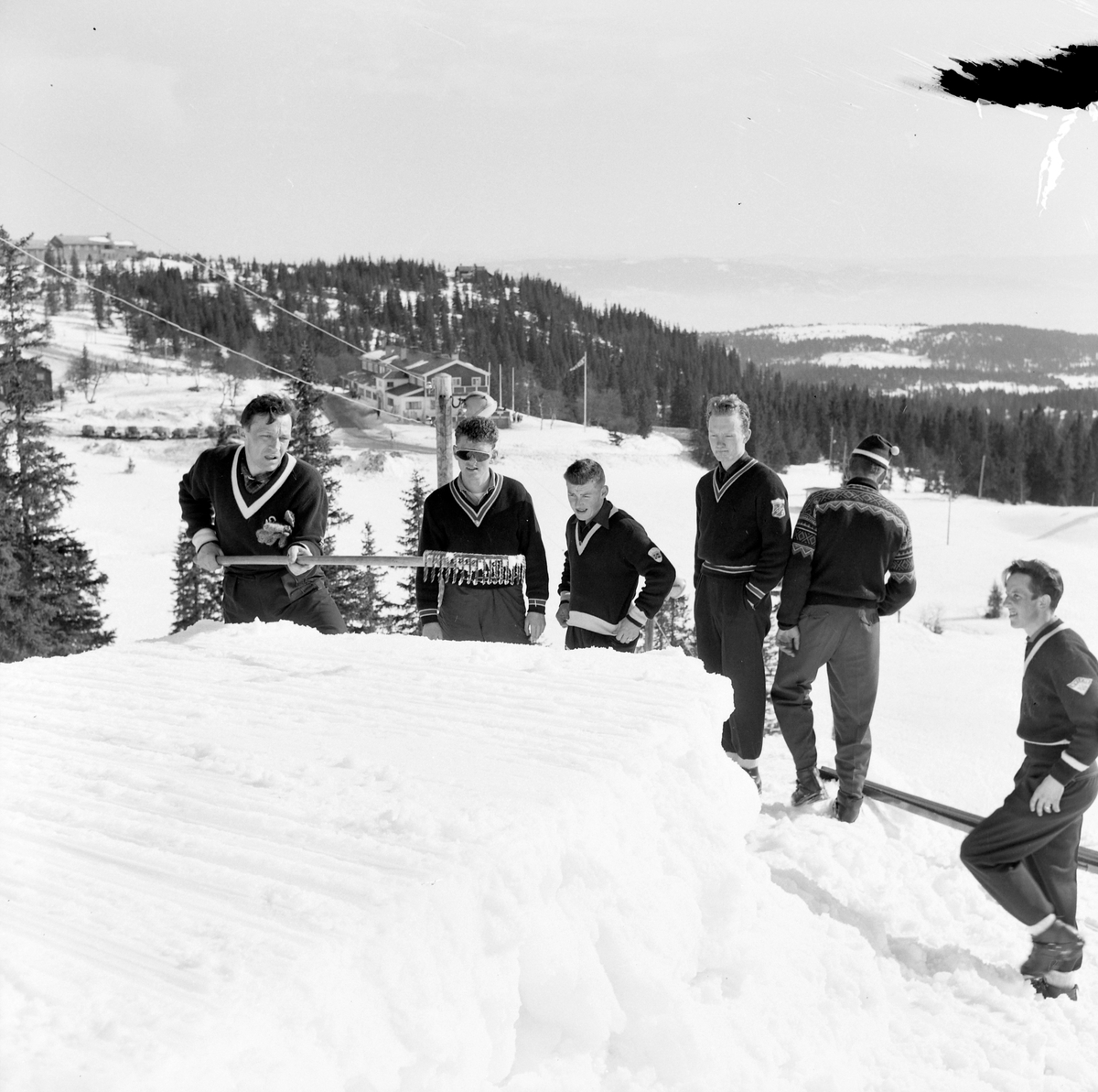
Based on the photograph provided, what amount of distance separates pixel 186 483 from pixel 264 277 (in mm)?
149863

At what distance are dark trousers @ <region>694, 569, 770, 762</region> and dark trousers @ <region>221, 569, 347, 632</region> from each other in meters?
1.85

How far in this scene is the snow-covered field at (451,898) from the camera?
5.71 feet

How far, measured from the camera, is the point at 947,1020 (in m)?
3.24

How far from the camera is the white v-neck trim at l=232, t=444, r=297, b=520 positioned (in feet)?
15.7

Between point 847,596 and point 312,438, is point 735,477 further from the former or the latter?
point 312,438

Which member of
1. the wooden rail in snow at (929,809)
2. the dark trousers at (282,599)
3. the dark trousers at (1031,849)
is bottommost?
the wooden rail in snow at (929,809)

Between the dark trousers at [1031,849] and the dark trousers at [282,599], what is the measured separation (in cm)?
304

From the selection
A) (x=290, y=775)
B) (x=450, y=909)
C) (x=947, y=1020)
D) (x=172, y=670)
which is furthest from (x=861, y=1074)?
(x=172, y=670)

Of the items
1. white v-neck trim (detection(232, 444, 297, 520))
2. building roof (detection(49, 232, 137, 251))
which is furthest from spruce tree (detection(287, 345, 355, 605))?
building roof (detection(49, 232, 137, 251))

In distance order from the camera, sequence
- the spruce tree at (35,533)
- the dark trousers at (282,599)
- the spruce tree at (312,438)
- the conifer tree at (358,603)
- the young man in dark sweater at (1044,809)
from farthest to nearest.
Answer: the spruce tree at (312,438) → the conifer tree at (358,603) → the spruce tree at (35,533) → the dark trousers at (282,599) → the young man in dark sweater at (1044,809)

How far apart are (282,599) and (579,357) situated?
386 feet

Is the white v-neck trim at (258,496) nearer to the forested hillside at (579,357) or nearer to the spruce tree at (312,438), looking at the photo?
the spruce tree at (312,438)

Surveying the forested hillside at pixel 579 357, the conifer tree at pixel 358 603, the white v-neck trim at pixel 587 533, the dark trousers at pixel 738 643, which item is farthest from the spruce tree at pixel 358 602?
the forested hillside at pixel 579 357

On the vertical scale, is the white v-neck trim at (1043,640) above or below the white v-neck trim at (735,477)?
below
